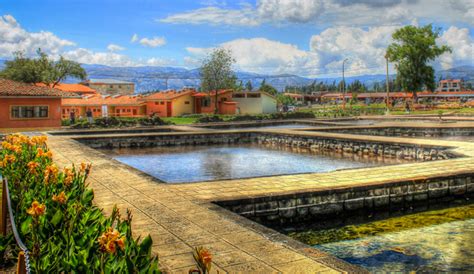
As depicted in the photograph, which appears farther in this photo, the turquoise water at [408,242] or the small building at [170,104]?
the small building at [170,104]

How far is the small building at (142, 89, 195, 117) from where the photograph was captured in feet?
172

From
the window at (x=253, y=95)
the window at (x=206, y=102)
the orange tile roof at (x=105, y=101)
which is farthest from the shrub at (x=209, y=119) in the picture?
the window at (x=253, y=95)

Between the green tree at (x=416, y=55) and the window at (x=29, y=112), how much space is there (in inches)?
1990

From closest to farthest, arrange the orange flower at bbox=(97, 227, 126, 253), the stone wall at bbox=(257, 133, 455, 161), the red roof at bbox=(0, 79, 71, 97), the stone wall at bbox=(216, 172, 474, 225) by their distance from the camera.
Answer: the orange flower at bbox=(97, 227, 126, 253), the stone wall at bbox=(216, 172, 474, 225), the stone wall at bbox=(257, 133, 455, 161), the red roof at bbox=(0, 79, 71, 97)

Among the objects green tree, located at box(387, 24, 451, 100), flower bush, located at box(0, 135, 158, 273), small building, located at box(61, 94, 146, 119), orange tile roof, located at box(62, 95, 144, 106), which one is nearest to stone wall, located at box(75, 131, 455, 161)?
flower bush, located at box(0, 135, 158, 273)

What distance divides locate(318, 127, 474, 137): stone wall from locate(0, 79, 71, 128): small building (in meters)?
18.2

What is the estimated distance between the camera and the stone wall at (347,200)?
8016 mm

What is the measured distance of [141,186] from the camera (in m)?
9.20

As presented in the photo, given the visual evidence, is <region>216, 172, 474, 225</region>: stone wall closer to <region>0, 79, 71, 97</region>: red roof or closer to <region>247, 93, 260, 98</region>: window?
<region>0, 79, 71, 97</region>: red roof

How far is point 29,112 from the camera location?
102ft

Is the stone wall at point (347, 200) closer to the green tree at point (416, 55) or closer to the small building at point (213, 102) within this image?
the small building at point (213, 102)

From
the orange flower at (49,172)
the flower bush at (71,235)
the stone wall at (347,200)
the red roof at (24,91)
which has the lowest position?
the stone wall at (347,200)

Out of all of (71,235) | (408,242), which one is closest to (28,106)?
(408,242)

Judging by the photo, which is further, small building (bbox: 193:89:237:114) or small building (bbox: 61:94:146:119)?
small building (bbox: 193:89:237:114)
